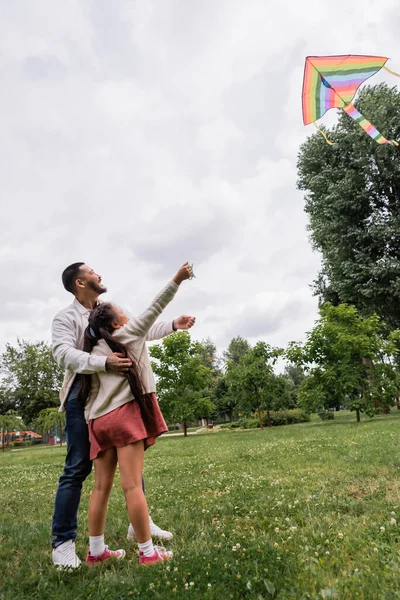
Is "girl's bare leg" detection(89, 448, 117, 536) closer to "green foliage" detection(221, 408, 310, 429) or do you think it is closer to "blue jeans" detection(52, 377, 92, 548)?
"blue jeans" detection(52, 377, 92, 548)

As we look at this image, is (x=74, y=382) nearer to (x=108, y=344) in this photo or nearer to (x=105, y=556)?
(x=108, y=344)

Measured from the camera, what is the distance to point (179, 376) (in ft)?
95.9

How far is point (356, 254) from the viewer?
2405cm

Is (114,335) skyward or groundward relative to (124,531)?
skyward

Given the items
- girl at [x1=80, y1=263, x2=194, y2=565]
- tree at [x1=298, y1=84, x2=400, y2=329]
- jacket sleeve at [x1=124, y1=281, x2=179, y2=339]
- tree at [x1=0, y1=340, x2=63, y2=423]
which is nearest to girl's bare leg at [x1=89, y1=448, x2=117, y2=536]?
girl at [x1=80, y1=263, x2=194, y2=565]

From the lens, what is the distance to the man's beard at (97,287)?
4.08 metres

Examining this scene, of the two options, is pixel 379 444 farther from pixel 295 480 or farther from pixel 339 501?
pixel 339 501

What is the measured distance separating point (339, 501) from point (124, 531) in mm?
2278

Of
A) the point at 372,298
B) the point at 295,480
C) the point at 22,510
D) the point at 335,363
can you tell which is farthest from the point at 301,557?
the point at 372,298

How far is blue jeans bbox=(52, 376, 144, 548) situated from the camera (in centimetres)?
349

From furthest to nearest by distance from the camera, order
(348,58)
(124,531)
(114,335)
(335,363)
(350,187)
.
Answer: (350,187) → (335,363) → (348,58) → (124,531) → (114,335)

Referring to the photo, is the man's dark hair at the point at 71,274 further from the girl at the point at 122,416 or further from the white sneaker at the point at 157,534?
the white sneaker at the point at 157,534

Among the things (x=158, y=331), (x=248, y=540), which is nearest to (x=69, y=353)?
(x=158, y=331)

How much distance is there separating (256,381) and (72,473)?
75.6 feet
